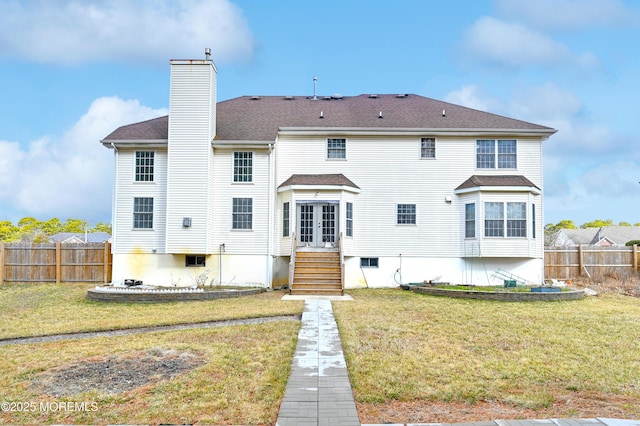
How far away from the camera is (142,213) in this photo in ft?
65.8

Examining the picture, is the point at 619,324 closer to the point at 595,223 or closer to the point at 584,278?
the point at 584,278

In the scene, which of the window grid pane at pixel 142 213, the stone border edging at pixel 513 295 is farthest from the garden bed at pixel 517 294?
the window grid pane at pixel 142 213

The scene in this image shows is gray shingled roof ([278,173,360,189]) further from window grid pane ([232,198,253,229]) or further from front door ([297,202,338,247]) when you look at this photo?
window grid pane ([232,198,253,229])

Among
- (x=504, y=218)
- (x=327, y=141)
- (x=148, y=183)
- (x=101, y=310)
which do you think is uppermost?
(x=327, y=141)

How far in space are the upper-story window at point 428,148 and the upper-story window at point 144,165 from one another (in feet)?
36.8

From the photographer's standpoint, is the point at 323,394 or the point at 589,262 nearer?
the point at 323,394

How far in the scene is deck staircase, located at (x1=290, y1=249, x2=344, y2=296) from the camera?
17672 mm

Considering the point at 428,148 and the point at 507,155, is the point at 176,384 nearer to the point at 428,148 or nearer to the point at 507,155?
the point at 428,148

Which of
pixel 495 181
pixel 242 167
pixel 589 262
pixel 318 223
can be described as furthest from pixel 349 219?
pixel 589 262

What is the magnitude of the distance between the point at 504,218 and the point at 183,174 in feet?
41.9

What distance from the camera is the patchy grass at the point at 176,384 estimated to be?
5.46 meters

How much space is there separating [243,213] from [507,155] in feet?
37.1

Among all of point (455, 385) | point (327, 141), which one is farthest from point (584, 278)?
point (455, 385)

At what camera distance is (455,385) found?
658cm
